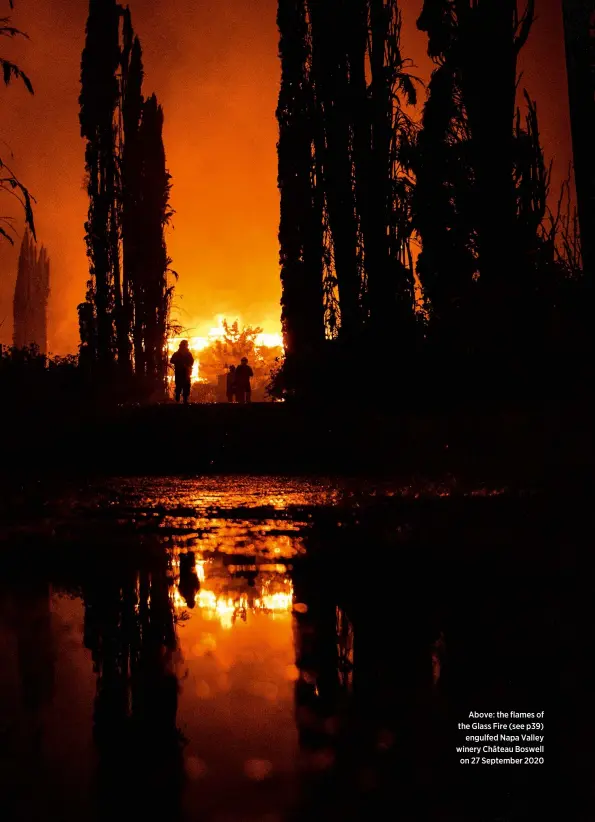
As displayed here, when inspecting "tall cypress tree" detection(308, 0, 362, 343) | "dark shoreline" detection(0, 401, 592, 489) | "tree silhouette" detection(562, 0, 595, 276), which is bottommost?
"dark shoreline" detection(0, 401, 592, 489)

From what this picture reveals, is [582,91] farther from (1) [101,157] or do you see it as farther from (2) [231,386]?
(1) [101,157]

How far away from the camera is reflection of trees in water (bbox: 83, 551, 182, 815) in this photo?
7.03 ft

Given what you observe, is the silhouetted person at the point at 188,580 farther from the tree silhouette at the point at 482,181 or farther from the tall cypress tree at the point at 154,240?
the tall cypress tree at the point at 154,240

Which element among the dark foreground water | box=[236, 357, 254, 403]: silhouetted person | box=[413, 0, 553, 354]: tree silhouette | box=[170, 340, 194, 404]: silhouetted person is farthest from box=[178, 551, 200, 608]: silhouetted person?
box=[236, 357, 254, 403]: silhouetted person

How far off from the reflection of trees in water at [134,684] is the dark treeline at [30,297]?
332 feet

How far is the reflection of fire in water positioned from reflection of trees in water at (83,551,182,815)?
0.20 meters

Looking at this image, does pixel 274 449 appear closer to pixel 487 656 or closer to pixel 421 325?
pixel 421 325

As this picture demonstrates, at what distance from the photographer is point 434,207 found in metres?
14.1

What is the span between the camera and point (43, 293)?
11062cm

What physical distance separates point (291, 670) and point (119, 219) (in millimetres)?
26410

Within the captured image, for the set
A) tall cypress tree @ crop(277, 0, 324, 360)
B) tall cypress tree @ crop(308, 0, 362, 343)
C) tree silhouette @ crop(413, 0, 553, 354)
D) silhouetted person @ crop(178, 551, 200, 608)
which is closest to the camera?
silhouetted person @ crop(178, 551, 200, 608)

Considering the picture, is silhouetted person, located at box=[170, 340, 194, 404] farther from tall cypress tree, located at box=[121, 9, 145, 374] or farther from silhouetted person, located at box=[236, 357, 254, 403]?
tall cypress tree, located at box=[121, 9, 145, 374]

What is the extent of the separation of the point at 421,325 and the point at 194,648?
38.7ft

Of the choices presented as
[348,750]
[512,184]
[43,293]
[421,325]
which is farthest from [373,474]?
[43,293]
